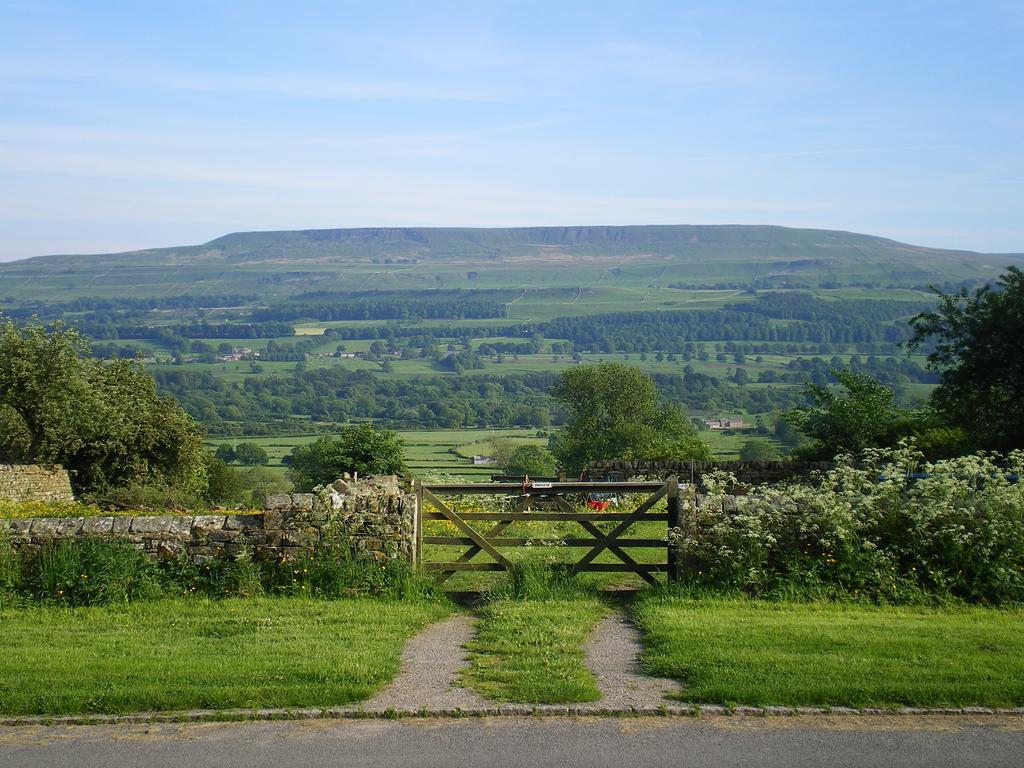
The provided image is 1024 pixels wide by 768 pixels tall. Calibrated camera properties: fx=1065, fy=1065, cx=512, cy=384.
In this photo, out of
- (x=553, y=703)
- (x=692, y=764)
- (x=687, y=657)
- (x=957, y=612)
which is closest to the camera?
(x=692, y=764)

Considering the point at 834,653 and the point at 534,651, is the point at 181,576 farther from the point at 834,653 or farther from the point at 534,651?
the point at 834,653

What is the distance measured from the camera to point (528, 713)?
8.23m

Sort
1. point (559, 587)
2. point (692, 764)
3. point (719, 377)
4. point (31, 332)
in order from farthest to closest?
point (719, 377) → point (31, 332) → point (559, 587) → point (692, 764)

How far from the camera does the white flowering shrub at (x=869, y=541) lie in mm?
11539

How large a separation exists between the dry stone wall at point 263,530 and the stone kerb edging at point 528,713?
149 inches

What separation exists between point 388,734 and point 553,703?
1.34 metres

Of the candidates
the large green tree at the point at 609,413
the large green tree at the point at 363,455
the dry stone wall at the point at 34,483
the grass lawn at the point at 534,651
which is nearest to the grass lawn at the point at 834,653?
the grass lawn at the point at 534,651

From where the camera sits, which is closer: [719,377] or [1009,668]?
[1009,668]

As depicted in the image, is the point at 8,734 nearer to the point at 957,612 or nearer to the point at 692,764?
the point at 692,764

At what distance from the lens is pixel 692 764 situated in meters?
7.38

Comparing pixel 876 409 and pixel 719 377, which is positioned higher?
pixel 876 409

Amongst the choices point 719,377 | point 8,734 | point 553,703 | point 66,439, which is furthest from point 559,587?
point 719,377

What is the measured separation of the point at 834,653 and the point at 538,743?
125 inches

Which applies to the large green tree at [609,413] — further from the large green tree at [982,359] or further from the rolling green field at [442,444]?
the large green tree at [982,359]
